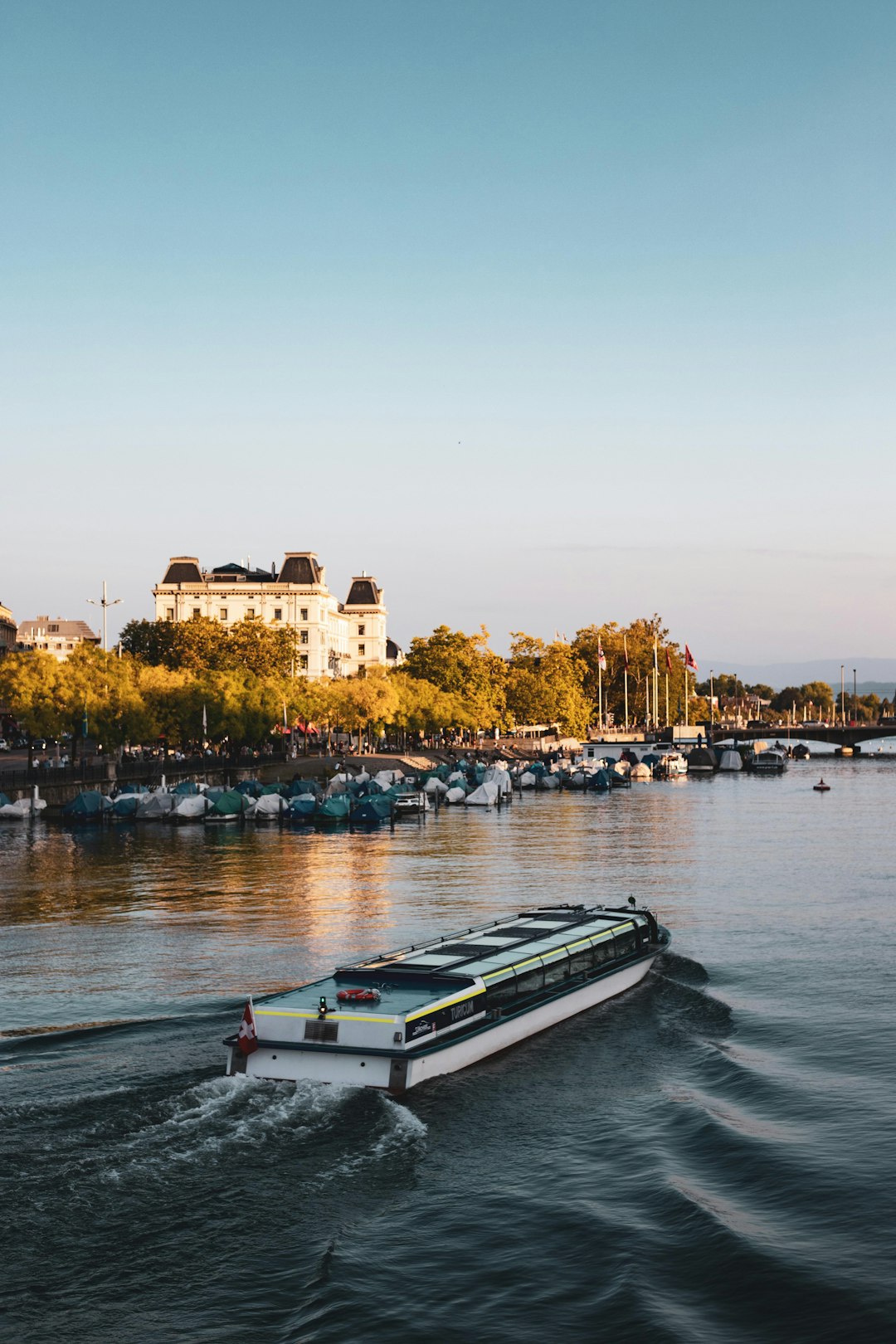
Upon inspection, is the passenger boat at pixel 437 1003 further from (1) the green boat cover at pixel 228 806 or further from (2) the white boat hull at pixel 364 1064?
(1) the green boat cover at pixel 228 806

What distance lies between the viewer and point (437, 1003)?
2495cm

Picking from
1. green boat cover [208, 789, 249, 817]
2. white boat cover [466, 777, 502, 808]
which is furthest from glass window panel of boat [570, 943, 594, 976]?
→ white boat cover [466, 777, 502, 808]

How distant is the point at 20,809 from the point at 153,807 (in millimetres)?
9075

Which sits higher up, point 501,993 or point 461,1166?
point 501,993

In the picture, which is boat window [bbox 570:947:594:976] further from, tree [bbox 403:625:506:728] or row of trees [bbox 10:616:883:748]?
tree [bbox 403:625:506:728]

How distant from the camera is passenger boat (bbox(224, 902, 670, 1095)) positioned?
2367 cm

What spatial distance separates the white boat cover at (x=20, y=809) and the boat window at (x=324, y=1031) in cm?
7013

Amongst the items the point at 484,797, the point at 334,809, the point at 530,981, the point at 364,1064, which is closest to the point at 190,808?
the point at 334,809

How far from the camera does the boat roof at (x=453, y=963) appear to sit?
25.1m

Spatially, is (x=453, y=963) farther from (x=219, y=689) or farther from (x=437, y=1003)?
(x=219, y=689)

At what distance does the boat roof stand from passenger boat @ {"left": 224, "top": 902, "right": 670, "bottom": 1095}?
0.03 m

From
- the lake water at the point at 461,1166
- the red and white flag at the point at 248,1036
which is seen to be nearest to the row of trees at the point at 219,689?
the lake water at the point at 461,1166

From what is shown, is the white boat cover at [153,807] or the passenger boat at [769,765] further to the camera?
the passenger boat at [769,765]

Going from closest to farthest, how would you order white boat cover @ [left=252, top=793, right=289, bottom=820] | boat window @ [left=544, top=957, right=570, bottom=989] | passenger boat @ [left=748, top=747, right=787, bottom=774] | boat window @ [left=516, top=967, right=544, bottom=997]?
boat window @ [left=516, top=967, right=544, bottom=997], boat window @ [left=544, top=957, right=570, bottom=989], white boat cover @ [left=252, top=793, right=289, bottom=820], passenger boat @ [left=748, top=747, right=787, bottom=774]
